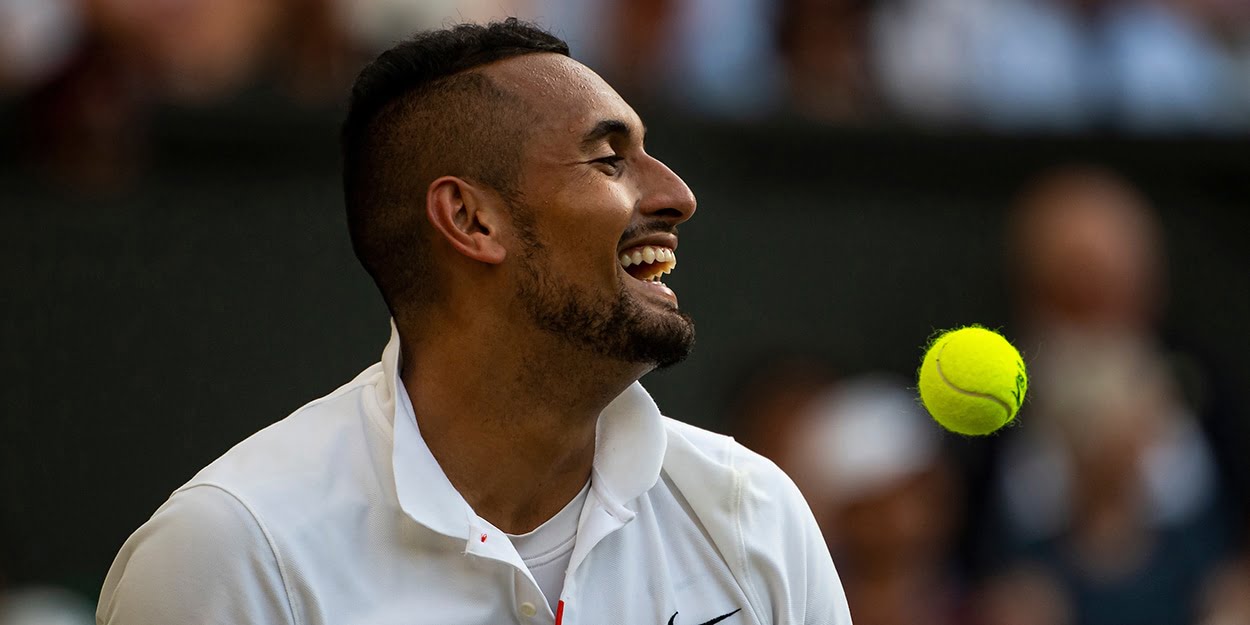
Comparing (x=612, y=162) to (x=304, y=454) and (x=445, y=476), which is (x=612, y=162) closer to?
(x=445, y=476)

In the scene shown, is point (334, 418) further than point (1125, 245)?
No

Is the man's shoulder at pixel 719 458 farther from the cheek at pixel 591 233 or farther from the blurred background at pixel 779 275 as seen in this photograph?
the blurred background at pixel 779 275

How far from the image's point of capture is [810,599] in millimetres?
2934

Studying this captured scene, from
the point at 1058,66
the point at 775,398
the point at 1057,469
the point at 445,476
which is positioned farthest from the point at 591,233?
the point at 1058,66

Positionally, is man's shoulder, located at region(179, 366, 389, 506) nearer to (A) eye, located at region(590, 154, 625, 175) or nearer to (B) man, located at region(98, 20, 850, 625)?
(B) man, located at region(98, 20, 850, 625)

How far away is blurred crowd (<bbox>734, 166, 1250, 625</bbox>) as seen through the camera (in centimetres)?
470

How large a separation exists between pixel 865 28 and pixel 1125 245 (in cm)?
145

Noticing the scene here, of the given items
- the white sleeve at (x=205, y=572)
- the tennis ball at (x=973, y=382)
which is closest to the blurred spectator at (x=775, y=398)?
the tennis ball at (x=973, y=382)

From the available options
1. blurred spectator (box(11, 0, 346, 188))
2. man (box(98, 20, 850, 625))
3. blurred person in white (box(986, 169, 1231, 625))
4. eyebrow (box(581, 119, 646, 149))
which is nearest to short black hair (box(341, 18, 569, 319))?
man (box(98, 20, 850, 625))

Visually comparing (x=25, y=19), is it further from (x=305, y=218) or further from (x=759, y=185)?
(x=759, y=185)

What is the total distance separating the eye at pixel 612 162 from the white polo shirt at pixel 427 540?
42 centimetres

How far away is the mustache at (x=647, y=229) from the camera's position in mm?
2844

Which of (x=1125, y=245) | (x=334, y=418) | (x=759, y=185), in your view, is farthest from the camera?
(x=759, y=185)

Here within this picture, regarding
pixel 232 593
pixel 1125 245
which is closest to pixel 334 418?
pixel 232 593
